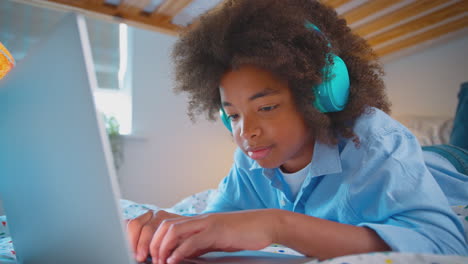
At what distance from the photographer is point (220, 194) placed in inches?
39.6

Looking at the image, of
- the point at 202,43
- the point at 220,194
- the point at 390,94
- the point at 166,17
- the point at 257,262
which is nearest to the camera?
the point at 257,262

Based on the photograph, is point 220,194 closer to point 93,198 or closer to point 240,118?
point 240,118

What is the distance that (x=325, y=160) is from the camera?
711mm

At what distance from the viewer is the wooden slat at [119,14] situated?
1.67 meters

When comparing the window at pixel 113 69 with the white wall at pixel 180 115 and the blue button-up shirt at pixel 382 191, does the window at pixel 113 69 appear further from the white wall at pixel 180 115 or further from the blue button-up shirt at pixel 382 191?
the blue button-up shirt at pixel 382 191

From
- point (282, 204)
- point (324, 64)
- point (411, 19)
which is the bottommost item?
point (282, 204)

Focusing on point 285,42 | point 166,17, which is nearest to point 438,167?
point 285,42

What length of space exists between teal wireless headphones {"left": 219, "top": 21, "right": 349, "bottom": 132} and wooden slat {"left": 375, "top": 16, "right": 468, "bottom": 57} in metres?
1.76

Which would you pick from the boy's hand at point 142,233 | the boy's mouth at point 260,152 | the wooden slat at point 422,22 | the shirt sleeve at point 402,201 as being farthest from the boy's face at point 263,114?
the wooden slat at point 422,22

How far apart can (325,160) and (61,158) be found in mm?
546

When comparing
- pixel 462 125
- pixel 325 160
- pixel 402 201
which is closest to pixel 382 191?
pixel 402 201

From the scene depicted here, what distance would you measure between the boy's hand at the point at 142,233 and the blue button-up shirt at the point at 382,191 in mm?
332

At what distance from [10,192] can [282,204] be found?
63 cm

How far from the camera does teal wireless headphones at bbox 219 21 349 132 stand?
2.26 ft
